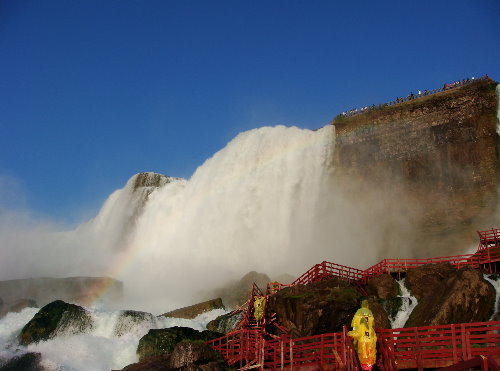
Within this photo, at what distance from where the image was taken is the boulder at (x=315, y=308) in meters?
21.3

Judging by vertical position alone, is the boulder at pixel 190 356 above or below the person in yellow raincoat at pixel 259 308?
below

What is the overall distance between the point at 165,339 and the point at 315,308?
6.83m

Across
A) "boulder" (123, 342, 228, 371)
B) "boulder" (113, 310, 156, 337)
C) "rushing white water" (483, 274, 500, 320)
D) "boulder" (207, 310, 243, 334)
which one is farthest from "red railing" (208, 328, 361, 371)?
"boulder" (113, 310, 156, 337)

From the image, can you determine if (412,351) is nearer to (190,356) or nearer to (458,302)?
(458,302)

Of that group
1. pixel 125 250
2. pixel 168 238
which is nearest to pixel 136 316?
pixel 168 238

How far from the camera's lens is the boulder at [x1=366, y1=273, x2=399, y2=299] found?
2480 centimetres

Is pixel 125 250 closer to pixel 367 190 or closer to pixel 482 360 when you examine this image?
pixel 367 190

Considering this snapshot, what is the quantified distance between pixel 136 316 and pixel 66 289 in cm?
2334

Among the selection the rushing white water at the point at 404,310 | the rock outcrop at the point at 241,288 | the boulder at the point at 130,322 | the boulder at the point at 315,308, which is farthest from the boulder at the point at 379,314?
the rock outcrop at the point at 241,288

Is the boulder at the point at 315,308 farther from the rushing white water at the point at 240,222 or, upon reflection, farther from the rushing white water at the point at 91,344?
the rushing white water at the point at 240,222

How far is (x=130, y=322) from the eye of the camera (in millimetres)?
25625

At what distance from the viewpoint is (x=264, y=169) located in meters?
46.1

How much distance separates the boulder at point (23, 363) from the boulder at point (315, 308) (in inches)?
408

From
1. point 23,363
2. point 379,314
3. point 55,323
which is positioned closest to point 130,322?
point 55,323
